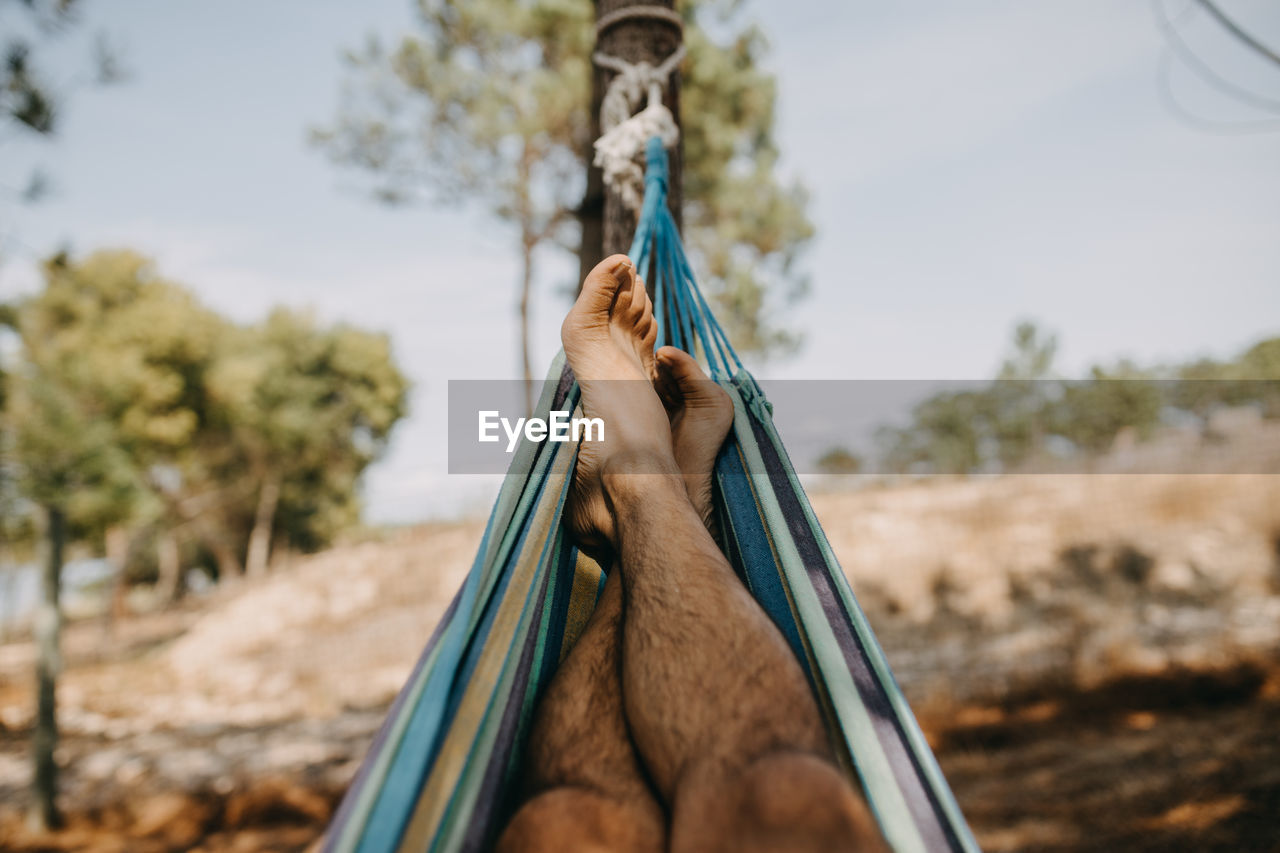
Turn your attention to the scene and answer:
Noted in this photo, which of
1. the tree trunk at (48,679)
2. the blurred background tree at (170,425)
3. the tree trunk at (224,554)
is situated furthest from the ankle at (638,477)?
the tree trunk at (224,554)

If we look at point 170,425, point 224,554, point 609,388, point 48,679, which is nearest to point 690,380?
point 609,388

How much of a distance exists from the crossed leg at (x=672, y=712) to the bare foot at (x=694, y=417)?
0.32 feet

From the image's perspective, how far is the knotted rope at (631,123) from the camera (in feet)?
4.27

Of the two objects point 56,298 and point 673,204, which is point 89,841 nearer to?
point 673,204

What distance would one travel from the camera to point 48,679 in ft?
9.55

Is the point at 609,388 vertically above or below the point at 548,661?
above

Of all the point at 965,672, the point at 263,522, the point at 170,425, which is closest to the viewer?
the point at 965,672

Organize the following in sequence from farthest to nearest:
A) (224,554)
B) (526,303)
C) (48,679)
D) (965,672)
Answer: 1. (224,554)
2. (526,303)
3. (965,672)
4. (48,679)

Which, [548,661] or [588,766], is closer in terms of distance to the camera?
[588,766]

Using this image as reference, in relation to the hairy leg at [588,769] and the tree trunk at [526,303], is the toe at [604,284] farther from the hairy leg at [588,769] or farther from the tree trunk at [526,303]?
the tree trunk at [526,303]

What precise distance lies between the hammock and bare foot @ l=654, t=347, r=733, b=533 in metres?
0.03

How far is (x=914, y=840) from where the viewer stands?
0.58 m

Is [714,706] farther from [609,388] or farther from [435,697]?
[609,388]

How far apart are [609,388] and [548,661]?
0.39m
